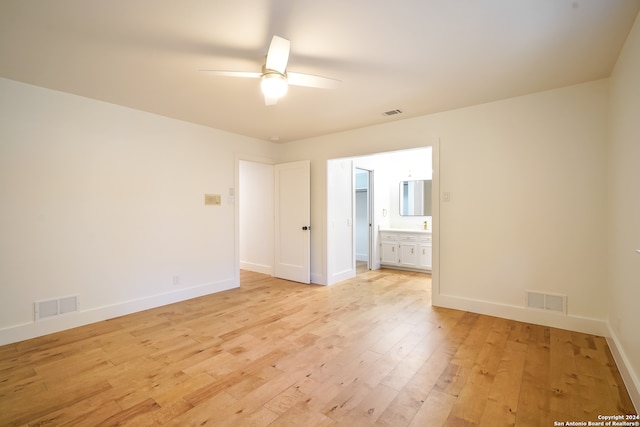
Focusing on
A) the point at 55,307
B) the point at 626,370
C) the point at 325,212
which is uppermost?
the point at 325,212

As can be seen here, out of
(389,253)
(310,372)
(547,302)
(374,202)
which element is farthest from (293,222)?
(547,302)

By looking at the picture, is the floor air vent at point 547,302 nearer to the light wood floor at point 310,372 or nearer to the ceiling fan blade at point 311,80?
the light wood floor at point 310,372

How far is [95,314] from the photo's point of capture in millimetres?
3352

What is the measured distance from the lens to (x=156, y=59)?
246 centimetres

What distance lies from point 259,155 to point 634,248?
481 centimetres

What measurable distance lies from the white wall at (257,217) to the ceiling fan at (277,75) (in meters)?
3.34

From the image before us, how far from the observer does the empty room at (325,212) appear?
1926mm

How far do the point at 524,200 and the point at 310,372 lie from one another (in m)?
2.95

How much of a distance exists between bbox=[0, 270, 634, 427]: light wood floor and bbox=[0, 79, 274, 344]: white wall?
16.9 inches

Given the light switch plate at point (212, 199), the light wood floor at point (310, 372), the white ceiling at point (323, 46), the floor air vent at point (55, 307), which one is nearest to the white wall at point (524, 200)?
the white ceiling at point (323, 46)

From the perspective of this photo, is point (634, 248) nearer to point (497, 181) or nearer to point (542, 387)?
point (542, 387)

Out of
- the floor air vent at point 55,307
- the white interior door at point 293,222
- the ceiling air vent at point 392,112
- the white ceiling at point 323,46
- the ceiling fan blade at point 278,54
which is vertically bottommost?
the floor air vent at point 55,307

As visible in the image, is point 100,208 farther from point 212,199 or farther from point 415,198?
point 415,198

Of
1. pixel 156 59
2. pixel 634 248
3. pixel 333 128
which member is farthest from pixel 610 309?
pixel 156 59
